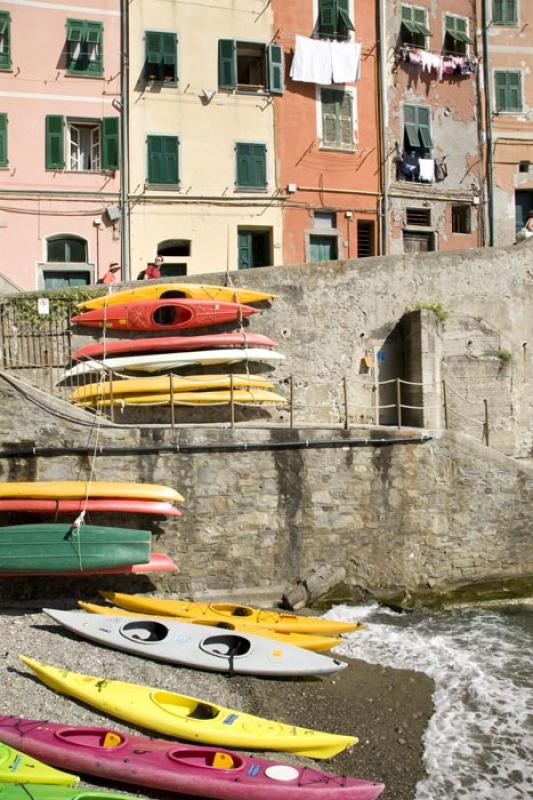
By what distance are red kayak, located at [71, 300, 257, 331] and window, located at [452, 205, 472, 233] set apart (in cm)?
909

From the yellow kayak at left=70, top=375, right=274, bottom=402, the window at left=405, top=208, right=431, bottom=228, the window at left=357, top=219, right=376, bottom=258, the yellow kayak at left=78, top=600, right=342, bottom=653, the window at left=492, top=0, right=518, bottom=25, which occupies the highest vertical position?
the window at left=492, top=0, right=518, bottom=25

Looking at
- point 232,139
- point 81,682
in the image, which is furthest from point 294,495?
point 232,139

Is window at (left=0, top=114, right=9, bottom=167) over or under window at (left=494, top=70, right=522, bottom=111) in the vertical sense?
under

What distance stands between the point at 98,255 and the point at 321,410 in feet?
22.3

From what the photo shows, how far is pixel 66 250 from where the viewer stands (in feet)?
58.9

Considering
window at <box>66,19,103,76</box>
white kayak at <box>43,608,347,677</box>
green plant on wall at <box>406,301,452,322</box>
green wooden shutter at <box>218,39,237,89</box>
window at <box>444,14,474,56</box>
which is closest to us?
white kayak at <box>43,608,347,677</box>

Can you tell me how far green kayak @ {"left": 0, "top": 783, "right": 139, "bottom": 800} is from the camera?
20.3ft

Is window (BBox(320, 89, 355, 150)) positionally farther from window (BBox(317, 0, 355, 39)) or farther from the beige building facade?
window (BBox(317, 0, 355, 39))

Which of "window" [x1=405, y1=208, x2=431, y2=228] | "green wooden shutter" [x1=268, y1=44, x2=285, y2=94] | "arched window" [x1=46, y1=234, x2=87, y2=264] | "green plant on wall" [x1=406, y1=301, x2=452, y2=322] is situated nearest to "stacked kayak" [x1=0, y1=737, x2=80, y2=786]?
"green plant on wall" [x1=406, y1=301, x2=452, y2=322]

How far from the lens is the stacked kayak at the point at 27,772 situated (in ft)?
21.2

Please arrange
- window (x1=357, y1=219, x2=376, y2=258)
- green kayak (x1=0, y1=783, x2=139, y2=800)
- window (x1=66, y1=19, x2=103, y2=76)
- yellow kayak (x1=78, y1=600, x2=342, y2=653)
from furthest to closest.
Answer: window (x1=357, y1=219, x2=376, y2=258) < window (x1=66, y1=19, x2=103, y2=76) < yellow kayak (x1=78, y1=600, x2=342, y2=653) < green kayak (x1=0, y1=783, x2=139, y2=800)

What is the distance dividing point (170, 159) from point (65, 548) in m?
10.8

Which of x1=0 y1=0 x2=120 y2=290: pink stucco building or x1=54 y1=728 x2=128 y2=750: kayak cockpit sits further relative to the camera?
x1=0 y1=0 x2=120 y2=290: pink stucco building

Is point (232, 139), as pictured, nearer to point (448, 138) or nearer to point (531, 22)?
point (448, 138)
